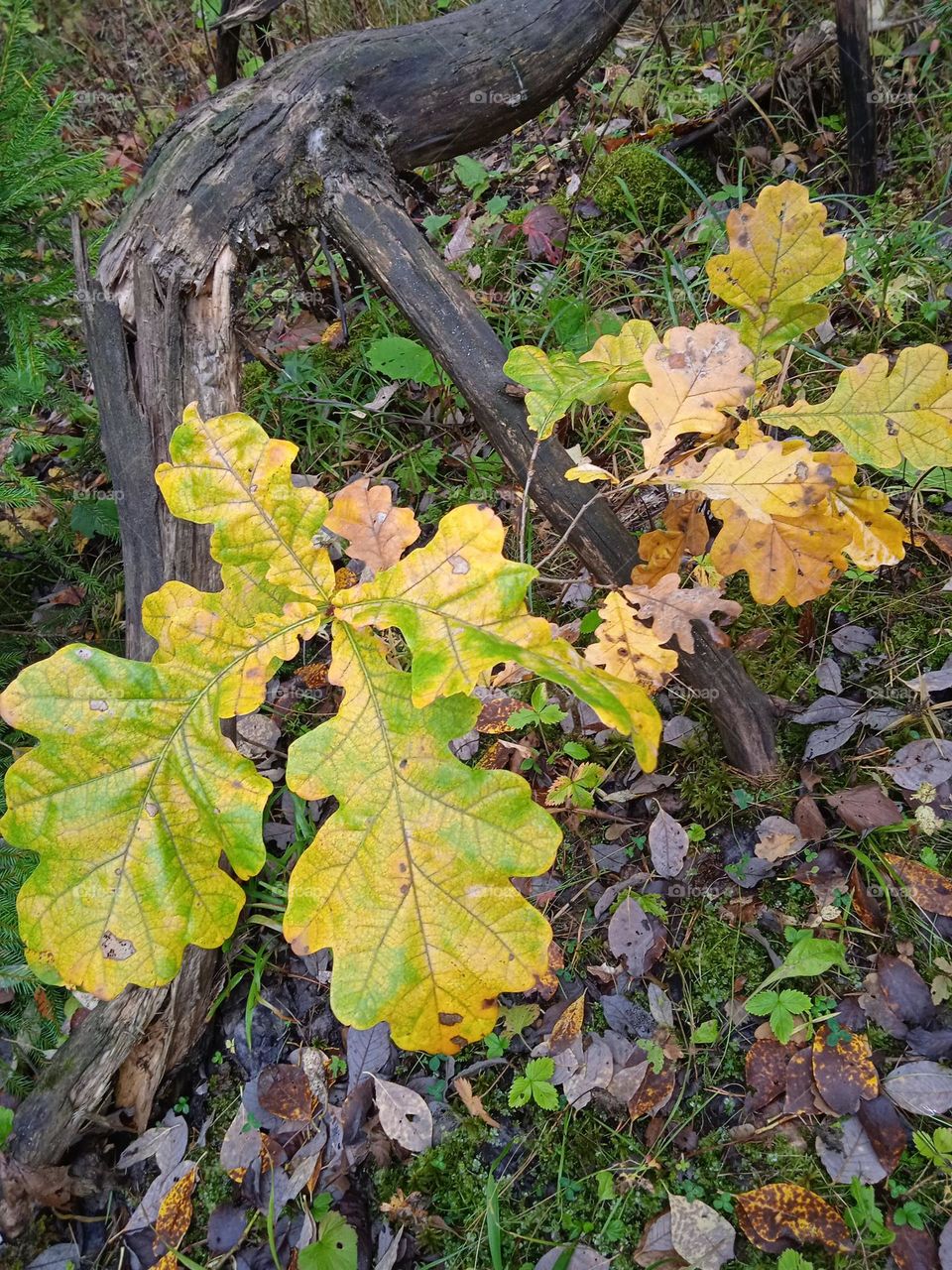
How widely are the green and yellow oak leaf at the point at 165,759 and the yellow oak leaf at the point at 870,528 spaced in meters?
0.99

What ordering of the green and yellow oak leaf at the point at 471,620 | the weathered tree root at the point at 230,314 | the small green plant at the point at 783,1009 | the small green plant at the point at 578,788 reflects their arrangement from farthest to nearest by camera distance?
1. the small green plant at the point at 578,788
2. the weathered tree root at the point at 230,314
3. the small green plant at the point at 783,1009
4. the green and yellow oak leaf at the point at 471,620

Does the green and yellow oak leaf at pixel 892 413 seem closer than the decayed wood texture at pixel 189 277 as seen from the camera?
Yes

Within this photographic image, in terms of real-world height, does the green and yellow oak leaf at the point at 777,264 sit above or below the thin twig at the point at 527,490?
above

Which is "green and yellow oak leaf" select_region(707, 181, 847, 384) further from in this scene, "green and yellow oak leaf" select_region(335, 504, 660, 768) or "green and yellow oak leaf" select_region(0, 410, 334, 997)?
"green and yellow oak leaf" select_region(0, 410, 334, 997)

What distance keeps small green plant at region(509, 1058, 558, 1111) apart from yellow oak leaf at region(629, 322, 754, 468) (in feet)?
4.12

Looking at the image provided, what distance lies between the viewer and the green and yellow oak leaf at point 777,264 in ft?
4.70

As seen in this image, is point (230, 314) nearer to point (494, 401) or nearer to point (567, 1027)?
point (494, 401)

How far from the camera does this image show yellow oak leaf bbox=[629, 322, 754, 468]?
4.49 feet

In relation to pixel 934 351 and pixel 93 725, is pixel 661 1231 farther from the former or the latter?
pixel 934 351

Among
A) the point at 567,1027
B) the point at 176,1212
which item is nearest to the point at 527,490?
the point at 567,1027

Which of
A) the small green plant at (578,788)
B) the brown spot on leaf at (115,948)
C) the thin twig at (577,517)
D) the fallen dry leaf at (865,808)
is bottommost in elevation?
the fallen dry leaf at (865,808)

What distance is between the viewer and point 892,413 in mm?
1450

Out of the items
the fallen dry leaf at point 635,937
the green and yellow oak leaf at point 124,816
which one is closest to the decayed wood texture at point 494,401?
the fallen dry leaf at point 635,937

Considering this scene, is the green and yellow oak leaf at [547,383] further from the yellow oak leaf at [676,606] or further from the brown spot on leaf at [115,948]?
the brown spot on leaf at [115,948]
